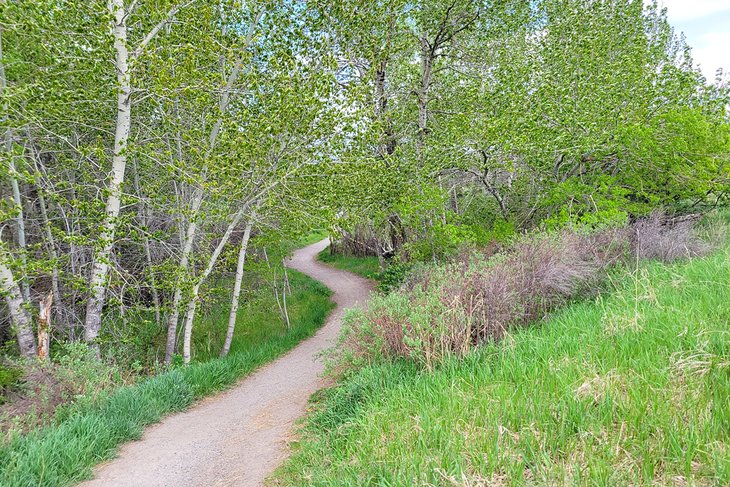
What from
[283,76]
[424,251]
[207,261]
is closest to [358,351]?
[207,261]

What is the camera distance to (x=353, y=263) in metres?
21.7

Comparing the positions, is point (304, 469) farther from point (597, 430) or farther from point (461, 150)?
point (461, 150)

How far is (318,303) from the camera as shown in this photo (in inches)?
522

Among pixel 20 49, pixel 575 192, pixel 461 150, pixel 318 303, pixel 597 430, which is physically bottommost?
pixel 318 303

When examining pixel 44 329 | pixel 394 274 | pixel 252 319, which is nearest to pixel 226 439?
pixel 44 329

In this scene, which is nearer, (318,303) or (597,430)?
(597,430)

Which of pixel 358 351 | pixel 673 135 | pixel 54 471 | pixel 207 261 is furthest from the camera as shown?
pixel 673 135

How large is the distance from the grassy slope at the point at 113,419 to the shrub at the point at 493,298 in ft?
9.05

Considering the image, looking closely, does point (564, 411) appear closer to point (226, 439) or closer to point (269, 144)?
point (226, 439)

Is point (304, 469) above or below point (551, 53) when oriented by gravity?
below

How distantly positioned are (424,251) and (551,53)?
6488 mm

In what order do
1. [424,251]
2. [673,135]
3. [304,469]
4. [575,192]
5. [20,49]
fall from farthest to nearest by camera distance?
[424,251]
[575,192]
[673,135]
[20,49]
[304,469]

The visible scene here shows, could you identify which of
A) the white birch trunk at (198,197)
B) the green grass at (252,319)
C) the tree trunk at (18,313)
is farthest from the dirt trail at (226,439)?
the tree trunk at (18,313)

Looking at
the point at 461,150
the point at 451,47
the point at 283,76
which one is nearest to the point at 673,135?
the point at 461,150
